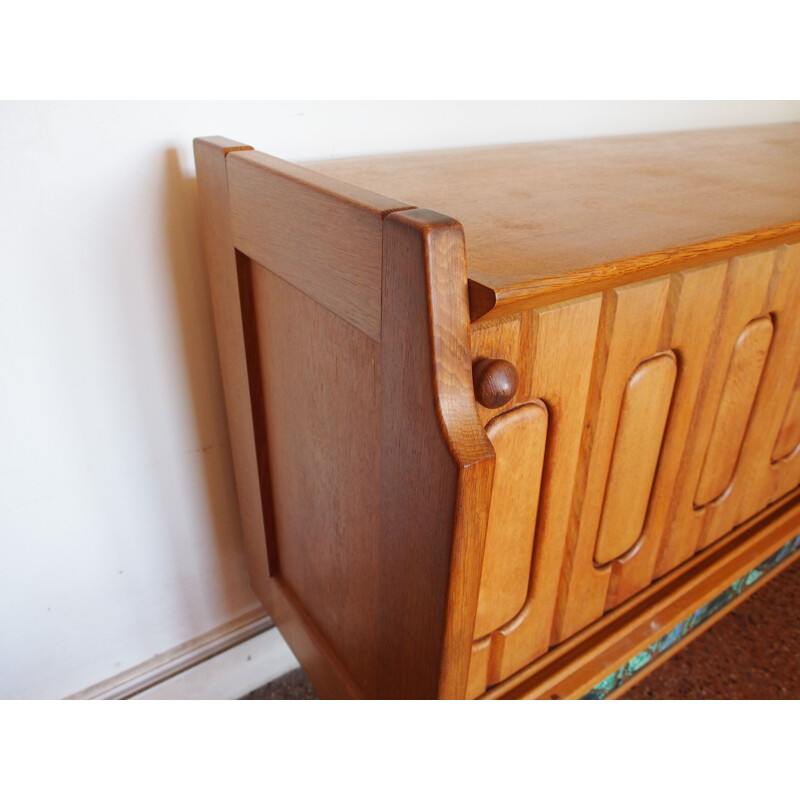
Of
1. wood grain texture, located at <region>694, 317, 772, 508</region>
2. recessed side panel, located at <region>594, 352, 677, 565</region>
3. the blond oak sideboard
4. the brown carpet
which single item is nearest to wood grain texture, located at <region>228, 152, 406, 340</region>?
the blond oak sideboard

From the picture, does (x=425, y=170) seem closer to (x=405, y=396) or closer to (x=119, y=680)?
(x=405, y=396)

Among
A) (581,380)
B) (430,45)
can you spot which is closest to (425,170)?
(430,45)

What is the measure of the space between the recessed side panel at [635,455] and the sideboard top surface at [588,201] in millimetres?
137

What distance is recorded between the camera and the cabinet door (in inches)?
23.3

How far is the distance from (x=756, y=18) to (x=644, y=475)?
0.90 m

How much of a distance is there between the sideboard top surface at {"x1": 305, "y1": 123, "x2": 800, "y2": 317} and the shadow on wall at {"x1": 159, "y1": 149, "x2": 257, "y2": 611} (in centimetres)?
18

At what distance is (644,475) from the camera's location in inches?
30.9

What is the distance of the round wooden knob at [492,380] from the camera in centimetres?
51

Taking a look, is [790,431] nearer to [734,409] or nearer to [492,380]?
[734,409]

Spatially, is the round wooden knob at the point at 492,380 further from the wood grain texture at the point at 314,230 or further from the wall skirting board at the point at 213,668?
the wall skirting board at the point at 213,668

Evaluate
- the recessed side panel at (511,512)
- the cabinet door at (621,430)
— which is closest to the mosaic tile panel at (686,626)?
the cabinet door at (621,430)

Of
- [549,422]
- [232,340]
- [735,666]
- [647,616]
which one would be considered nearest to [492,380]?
[549,422]

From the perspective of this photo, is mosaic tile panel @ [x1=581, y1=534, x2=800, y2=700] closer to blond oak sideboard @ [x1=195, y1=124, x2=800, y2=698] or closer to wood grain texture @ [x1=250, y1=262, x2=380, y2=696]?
blond oak sideboard @ [x1=195, y1=124, x2=800, y2=698]

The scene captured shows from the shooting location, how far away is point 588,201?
71 centimetres
